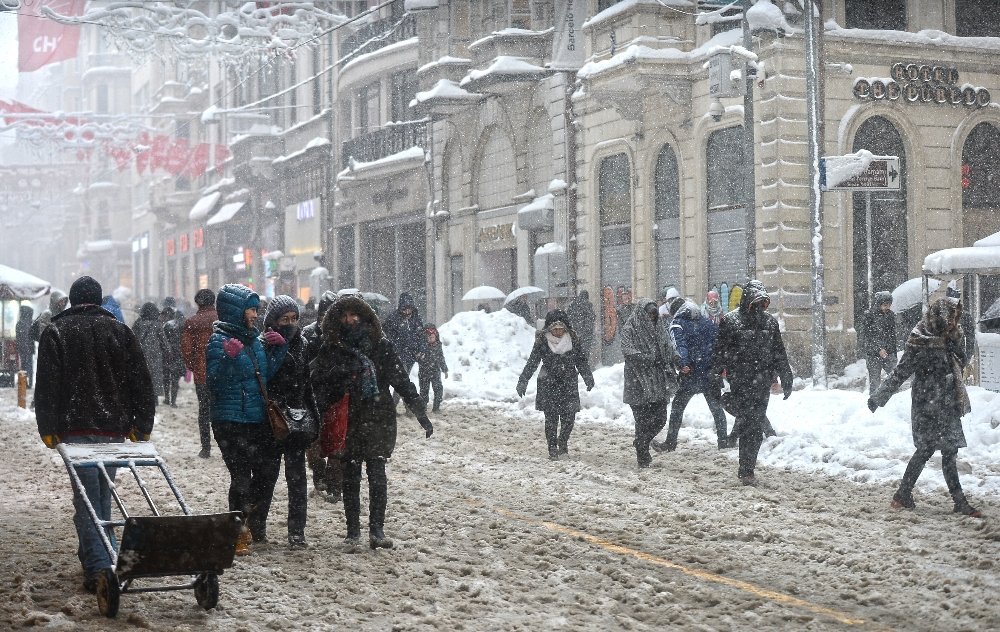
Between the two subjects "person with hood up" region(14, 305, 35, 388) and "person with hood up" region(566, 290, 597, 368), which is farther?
"person with hood up" region(566, 290, 597, 368)

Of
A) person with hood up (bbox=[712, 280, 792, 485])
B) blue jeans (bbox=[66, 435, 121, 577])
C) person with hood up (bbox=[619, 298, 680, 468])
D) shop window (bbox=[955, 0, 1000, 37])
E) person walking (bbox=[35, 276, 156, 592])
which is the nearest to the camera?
blue jeans (bbox=[66, 435, 121, 577])

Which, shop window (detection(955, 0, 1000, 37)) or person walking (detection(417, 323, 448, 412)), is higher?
shop window (detection(955, 0, 1000, 37))

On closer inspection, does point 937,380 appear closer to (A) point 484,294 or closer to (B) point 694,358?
(B) point 694,358

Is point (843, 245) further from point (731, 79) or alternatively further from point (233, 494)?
point (233, 494)

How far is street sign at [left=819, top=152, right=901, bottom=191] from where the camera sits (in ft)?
58.2

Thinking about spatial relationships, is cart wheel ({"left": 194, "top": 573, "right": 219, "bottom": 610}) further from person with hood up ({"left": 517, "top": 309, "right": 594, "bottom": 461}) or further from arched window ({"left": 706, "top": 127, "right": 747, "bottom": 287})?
arched window ({"left": 706, "top": 127, "right": 747, "bottom": 287})

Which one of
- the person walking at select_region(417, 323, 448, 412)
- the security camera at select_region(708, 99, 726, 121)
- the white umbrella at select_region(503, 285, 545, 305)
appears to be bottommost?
the person walking at select_region(417, 323, 448, 412)

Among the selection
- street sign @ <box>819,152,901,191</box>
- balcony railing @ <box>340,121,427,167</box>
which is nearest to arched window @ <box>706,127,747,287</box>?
street sign @ <box>819,152,901,191</box>

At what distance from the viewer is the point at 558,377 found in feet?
45.7

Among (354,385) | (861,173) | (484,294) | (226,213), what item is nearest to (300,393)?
(354,385)

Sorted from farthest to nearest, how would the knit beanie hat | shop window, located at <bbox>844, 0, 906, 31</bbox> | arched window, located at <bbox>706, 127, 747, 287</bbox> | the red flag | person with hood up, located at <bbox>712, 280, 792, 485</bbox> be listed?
1. the red flag
2. arched window, located at <bbox>706, 127, 747, 287</bbox>
3. shop window, located at <bbox>844, 0, 906, 31</bbox>
4. person with hood up, located at <bbox>712, 280, 792, 485</bbox>
5. the knit beanie hat

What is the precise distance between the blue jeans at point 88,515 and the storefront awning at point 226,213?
46796mm

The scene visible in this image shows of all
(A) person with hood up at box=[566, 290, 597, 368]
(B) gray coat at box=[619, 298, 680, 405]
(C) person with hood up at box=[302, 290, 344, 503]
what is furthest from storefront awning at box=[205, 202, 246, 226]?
(C) person with hood up at box=[302, 290, 344, 503]

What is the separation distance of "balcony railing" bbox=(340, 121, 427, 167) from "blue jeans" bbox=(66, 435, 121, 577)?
29.0 m
